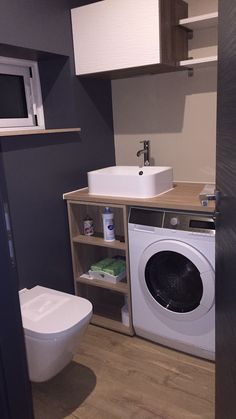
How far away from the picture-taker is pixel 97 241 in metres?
2.28

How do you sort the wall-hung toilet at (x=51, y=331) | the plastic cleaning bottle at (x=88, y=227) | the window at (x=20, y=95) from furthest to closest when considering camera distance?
the plastic cleaning bottle at (x=88, y=227) → the window at (x=20, y=95) → the wall-hung toilet at (x=51, y=331)

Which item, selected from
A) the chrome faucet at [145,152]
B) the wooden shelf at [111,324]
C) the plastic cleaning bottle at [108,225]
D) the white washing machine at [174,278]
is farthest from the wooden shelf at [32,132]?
the wooden shelf at [111,324]

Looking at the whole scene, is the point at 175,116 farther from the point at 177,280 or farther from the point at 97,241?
the point at 177,280

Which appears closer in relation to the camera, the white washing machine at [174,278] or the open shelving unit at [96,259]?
the white washing machine at [174,278]

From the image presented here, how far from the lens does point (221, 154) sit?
113 cm

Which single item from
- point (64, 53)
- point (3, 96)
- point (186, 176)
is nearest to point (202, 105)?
point (186, 176)

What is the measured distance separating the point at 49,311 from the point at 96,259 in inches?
34.7

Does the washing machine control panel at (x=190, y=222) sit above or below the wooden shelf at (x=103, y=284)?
above

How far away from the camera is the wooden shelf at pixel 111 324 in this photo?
2.28 metres

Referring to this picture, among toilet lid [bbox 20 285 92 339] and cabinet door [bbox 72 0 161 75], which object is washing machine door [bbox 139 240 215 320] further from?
cabinet door [bbox 72 0 161 75]

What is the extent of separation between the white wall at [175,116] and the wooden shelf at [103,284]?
867 millimetres

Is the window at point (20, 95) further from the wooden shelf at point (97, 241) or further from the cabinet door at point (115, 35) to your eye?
the wooden shelf at point (97, 241)

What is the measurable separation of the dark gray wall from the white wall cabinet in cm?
11

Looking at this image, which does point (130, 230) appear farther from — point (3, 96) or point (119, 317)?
point (3, 96)
